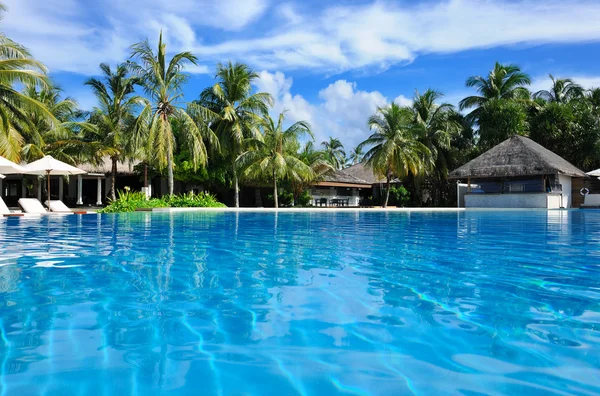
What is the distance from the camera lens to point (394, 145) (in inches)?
1030

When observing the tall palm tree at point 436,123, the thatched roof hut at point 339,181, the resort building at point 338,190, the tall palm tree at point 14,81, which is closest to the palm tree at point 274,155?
the resort building at point 338,190

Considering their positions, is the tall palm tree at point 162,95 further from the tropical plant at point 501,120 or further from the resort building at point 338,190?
the tropical plant at point 501,120

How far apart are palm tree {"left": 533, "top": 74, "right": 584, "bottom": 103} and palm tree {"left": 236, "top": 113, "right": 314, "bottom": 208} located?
Result: 20.4 m

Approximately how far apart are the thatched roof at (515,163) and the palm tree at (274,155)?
33.0 feet

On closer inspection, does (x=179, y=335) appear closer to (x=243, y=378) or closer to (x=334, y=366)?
(x=243, y=378)

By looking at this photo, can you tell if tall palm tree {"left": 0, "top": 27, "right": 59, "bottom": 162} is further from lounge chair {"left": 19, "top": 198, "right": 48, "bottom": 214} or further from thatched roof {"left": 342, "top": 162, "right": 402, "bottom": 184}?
thatched roof {"left": 342, "top": 162, "right": 402, "bottom": 184}

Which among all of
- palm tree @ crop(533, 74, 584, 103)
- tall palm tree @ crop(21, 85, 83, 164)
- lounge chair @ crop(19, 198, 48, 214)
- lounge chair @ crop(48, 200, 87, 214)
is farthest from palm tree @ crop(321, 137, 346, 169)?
lounge chair @ crop(19, 198, 48, 214)

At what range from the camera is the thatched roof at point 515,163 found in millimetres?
24328

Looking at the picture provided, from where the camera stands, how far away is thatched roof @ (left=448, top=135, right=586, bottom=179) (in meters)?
24.3

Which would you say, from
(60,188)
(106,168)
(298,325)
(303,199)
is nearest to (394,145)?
(303,199)

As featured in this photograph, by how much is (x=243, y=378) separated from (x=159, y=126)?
19839 millimetres

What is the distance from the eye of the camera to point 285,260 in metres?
5.61

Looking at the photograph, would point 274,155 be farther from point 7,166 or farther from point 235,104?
point 7,166

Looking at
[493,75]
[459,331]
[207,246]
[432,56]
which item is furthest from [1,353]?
[493,75]
